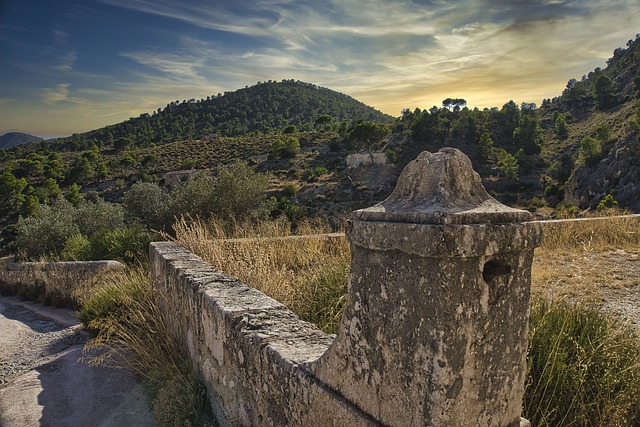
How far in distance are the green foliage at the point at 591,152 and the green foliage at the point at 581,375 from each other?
125 feet

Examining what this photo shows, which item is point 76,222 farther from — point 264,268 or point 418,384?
point 418,384

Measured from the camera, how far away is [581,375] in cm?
241

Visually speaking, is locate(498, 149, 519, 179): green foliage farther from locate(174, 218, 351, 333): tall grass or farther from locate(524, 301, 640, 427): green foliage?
locate(524, 301, 640, 427): green foliage

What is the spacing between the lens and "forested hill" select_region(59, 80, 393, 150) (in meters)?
88.1

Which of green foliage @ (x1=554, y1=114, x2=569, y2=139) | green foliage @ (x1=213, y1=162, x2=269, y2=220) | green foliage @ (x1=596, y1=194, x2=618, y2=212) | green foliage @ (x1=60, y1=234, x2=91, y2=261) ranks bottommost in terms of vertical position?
green foliage @ (x1=596, y1=194, x2=618, y2=212)

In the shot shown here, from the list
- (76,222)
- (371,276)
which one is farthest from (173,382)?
(76,222)

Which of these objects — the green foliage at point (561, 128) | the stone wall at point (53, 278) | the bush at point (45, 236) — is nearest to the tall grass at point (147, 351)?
the stone wall at point (53, 278)

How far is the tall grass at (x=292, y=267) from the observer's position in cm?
426

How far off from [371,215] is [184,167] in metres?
50.9

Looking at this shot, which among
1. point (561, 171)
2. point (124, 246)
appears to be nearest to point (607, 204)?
point (124, 246)

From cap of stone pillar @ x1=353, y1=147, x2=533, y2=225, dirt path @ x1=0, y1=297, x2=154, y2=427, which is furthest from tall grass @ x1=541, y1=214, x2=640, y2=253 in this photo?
cap of stone pillar @ x1=353, y1=147, x2=533, y2=225

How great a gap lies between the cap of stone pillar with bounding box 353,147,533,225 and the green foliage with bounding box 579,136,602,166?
130 ft

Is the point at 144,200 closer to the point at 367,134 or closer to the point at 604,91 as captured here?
the point at 367,134

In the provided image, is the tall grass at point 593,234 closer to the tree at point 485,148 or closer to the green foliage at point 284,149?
the tree at point 485,148
